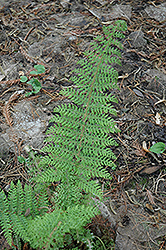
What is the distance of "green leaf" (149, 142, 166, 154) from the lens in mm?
2638

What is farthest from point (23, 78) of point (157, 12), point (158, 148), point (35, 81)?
point (157, 12)

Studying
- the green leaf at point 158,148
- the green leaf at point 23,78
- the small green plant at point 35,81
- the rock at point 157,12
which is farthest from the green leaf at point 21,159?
the rock at point 157,12

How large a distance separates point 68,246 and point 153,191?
111 cm

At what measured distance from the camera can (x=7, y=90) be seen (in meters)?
3.12

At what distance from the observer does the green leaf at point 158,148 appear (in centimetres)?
264

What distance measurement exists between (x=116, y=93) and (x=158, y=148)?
3.07 feet

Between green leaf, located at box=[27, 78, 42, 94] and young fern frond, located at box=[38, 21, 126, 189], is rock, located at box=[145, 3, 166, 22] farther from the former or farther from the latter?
young fern frond, located at box=[38, 21, 126, 189]

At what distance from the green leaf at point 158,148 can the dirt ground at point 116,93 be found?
0.07 metres

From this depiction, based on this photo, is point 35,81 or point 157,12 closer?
point 35,81

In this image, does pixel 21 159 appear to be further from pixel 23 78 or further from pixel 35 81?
pixel 23 78

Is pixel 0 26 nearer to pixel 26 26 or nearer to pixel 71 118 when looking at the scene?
pixel 26 26

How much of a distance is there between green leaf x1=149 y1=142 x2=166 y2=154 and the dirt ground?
2.7 inches

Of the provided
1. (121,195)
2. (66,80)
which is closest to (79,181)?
(121,195)

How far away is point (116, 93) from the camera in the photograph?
310 centimetres
